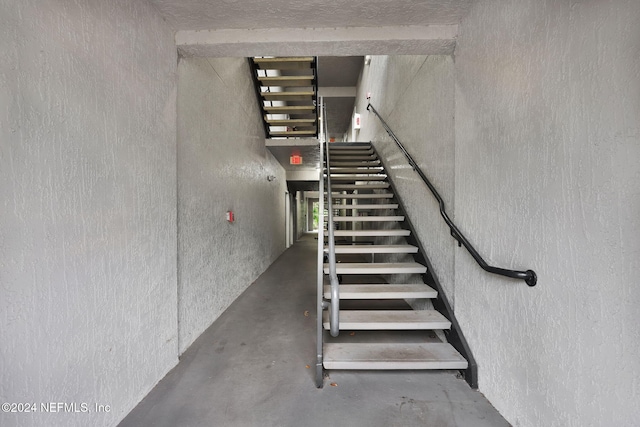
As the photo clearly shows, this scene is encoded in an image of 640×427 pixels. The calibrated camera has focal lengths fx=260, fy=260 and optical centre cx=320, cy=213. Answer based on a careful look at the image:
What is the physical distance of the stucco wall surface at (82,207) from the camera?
3.22 feet

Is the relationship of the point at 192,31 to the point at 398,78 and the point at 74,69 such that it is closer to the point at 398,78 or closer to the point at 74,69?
the point at 74,69

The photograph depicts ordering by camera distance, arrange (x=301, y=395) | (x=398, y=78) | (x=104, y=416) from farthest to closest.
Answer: (x=398, y=78), (x=301, y=395), (x=104, y=416)

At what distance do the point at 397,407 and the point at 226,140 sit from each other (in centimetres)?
308

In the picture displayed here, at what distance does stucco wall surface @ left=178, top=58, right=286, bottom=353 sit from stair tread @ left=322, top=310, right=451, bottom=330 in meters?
1.26

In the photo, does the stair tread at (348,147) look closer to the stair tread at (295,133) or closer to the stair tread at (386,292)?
the stair tread at (295,133)

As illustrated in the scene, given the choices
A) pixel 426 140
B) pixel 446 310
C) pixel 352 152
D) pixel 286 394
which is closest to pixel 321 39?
pixel 426 140

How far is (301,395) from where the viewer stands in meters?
1.72

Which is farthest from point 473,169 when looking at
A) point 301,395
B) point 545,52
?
point 301,395

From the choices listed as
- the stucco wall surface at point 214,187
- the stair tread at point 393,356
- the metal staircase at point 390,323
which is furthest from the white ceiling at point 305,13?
the stair tread at point 393,356

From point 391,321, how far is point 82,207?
2142 millimetres

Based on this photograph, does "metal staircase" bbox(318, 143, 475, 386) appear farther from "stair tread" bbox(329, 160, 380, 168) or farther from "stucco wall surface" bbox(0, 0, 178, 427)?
"stair tread" bbox(329, 160, 380, 168)

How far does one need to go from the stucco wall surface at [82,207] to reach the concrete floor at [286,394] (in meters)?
0.25

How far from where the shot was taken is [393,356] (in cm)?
194

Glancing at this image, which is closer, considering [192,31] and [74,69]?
[74,69]
